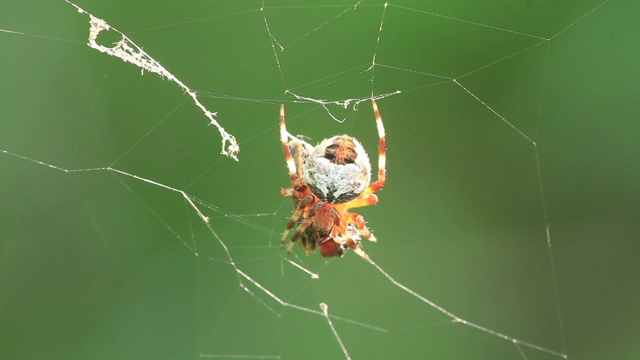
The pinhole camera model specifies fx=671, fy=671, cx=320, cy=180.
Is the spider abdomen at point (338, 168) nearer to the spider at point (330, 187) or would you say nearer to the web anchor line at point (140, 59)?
the spider at point (330, 187)

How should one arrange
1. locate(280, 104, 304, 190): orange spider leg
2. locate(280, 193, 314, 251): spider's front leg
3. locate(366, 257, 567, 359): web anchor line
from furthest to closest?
locate(366, 257, 567, 359): web anchor line → locate(280, 193, 314, 251): spider's front leg → locate(280, 104, 304, 190): orange spider leg

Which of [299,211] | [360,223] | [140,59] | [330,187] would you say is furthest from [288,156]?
[140,59]

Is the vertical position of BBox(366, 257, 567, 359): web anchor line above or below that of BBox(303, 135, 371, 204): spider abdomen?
→ above

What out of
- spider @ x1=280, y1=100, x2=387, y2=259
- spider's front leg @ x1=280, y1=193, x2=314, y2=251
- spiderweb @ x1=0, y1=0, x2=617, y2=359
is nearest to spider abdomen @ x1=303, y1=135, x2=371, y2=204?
spider @ x1=280, y1=100, x2=387, y2=259

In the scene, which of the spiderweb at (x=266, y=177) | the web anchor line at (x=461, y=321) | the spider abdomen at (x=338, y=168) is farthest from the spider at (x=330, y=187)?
the web anchor line at (x=461, y=321)

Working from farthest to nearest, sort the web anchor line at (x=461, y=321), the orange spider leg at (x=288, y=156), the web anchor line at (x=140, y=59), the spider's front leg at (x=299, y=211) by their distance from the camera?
the web anchor line at (x=461, y=321) → the spider's front leg at (x=299, y=211) → the orange spider leg at (x=288, y=156) → the web anchor line at (x=140, y=59)

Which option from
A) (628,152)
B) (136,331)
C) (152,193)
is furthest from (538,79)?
(136,331)

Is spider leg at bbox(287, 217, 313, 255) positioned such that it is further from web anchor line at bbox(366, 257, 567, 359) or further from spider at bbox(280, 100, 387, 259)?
web anchor line at bbox(366, 257, 567, 359)

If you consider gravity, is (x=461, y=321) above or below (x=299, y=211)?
above

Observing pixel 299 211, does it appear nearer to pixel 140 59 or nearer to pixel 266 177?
pixel 266 177
